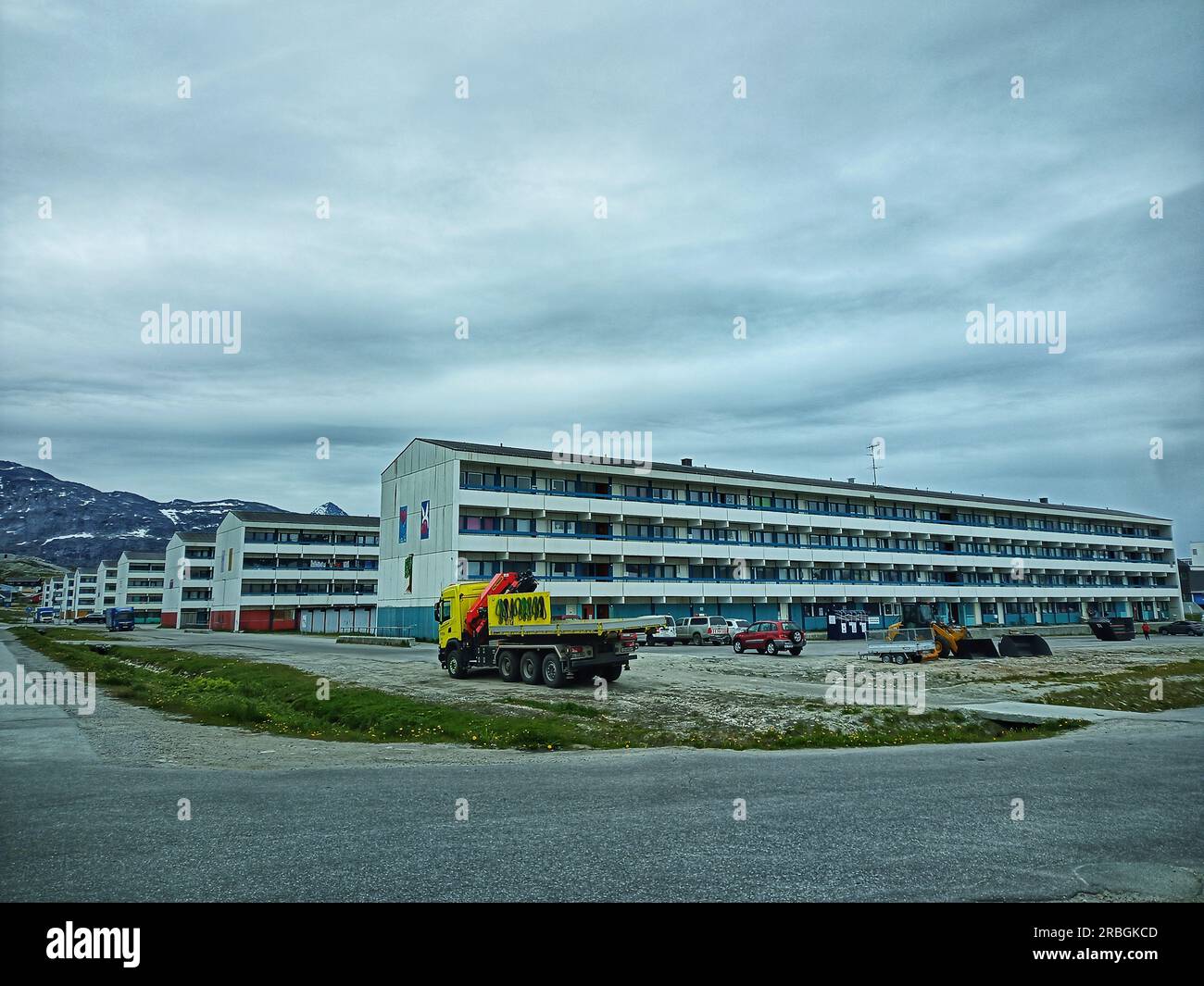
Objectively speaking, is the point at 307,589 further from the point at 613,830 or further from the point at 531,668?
the point at 613,830

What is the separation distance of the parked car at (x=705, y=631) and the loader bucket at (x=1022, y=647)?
19.2 m

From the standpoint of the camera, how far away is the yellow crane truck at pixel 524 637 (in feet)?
77.2

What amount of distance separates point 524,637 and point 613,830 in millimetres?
17298

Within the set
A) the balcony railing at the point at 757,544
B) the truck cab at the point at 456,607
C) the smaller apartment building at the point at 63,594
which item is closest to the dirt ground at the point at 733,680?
the truck cab at the point at 456,607

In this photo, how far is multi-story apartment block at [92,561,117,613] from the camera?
14600cm

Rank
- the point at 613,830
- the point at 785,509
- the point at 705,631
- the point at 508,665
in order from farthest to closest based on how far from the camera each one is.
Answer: the point at 785,509 → the point at 705,631 → the point at 508,665 → the point at 613,830

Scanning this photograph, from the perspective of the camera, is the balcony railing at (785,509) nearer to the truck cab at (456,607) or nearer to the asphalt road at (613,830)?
the truck cab at (456,607)

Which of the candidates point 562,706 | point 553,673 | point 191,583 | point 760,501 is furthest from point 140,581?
point 562,706

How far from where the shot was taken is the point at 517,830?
816 cm

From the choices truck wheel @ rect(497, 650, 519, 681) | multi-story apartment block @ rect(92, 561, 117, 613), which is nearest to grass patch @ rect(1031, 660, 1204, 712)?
truck wheel @ rect(497, 650, 519, 681)

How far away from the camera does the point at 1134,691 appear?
2391 cm

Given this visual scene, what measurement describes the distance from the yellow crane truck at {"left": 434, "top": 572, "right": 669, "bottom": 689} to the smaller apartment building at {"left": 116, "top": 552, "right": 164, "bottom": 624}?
12091 centimetres

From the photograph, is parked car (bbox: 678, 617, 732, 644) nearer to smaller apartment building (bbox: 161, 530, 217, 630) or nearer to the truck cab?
the truck cab
